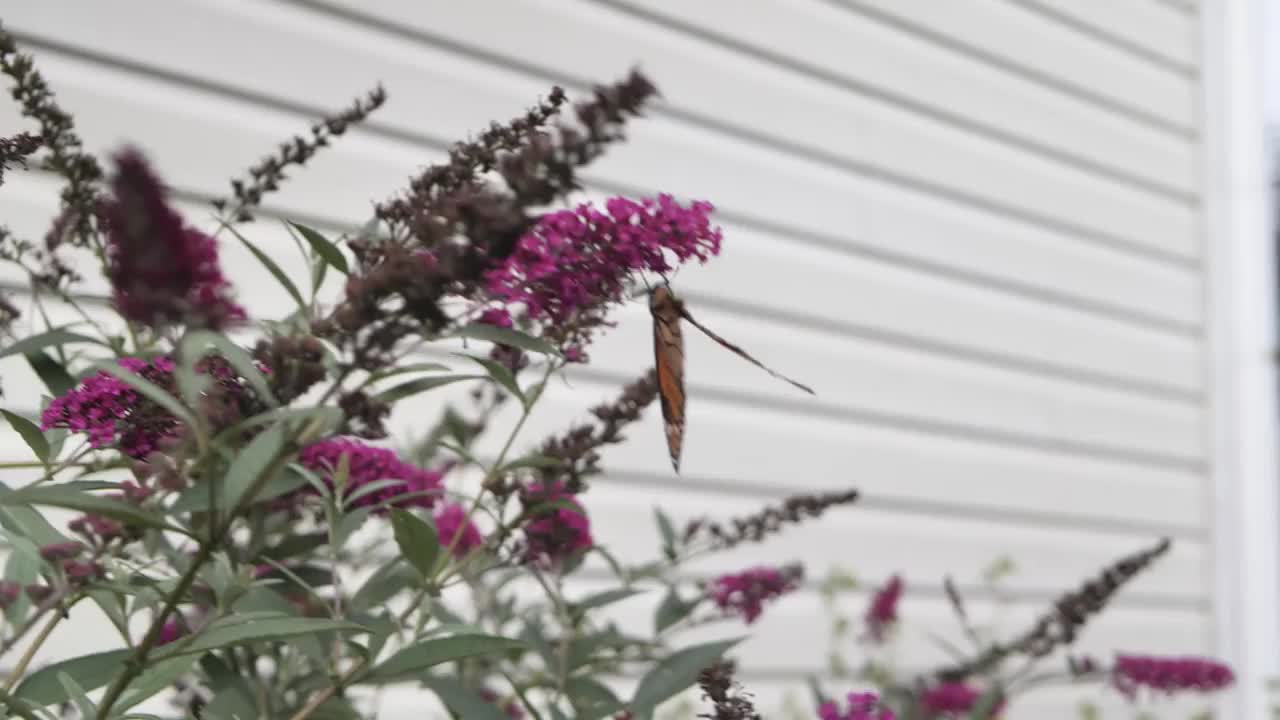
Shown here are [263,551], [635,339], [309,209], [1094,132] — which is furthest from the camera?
[1094,132]

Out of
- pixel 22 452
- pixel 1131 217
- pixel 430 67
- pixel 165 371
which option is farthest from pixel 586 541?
pixel 1131 217

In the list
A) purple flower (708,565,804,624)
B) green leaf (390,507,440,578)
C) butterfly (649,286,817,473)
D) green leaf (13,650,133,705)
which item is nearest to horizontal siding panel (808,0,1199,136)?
purple flower (708,565,804,624)

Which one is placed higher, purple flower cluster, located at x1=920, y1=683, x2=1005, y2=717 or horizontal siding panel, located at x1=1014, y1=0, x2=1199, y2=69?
horizontal siding panel, located at x1=1014, y1=0, x2=1199, y2=69

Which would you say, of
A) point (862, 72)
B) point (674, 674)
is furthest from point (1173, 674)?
point (862, 72)

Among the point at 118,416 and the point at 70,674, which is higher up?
the point at 118,416

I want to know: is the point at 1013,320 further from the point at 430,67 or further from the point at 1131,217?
the point at 430,67

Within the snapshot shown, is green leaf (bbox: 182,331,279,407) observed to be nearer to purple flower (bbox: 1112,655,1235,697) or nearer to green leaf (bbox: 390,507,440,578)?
green leaf (bbox: 390,507,440,578)

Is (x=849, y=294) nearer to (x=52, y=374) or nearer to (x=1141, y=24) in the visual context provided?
(x=1141, y=24)
